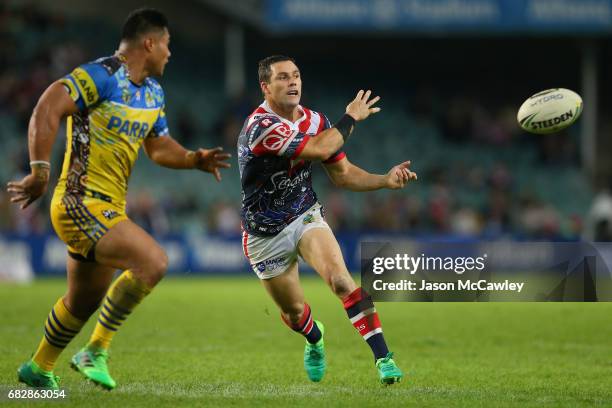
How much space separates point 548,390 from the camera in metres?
7.45

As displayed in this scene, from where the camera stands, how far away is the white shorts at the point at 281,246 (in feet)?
25.6

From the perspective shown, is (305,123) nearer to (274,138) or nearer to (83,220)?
(274,138)

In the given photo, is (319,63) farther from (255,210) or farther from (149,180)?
(255,210)

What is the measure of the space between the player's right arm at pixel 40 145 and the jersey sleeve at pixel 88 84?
13cm

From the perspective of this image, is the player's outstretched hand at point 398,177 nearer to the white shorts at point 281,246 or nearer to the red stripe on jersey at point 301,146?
the white shorts at point 281,246

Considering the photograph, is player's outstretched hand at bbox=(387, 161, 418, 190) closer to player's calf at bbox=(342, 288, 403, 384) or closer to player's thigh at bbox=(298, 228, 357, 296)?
player's thigh at bbox=(298, 228, 357, 296)

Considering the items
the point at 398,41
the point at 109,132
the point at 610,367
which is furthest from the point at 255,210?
the point at 398,41

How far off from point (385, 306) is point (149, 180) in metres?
10.2

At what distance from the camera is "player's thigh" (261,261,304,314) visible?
7887 mm

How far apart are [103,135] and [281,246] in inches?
67.6

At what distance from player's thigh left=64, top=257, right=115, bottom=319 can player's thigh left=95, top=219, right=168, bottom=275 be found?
180 mm

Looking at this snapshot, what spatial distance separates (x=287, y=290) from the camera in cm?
791

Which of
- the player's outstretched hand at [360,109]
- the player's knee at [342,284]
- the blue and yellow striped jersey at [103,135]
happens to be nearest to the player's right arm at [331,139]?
the player's outstretched hand at [360,109]

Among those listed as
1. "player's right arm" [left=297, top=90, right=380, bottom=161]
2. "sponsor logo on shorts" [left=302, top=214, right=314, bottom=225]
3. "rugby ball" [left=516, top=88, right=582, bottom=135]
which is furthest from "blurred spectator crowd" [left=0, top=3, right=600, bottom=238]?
"player's right arm" [left=297, top=90, right=380, bottom=161]
